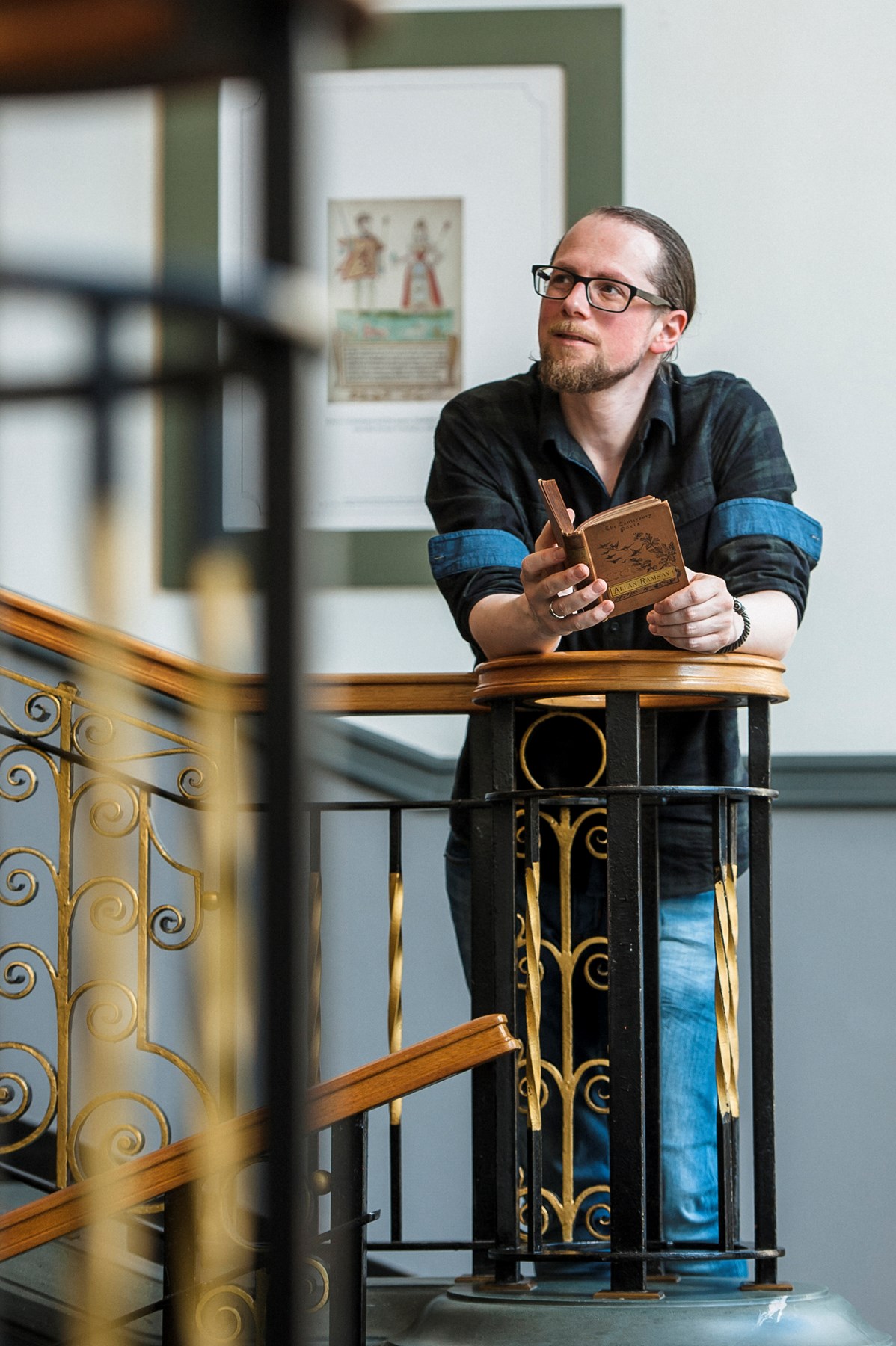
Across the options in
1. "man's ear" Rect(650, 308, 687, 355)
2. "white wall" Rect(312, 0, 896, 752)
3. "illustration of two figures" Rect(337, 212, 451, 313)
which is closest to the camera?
"man's ear" Rect(650, 308, 687, 355)

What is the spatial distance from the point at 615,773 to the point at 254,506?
51.1 inches

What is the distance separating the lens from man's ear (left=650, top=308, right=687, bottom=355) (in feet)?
7.81

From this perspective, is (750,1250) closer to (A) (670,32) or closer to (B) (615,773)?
(B) (615,773)

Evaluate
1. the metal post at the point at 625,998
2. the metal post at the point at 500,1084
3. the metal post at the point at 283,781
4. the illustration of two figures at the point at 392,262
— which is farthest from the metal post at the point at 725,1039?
the illustration of two figures at the point at 392,262

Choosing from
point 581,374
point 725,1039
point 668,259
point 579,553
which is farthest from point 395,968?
point 668,259

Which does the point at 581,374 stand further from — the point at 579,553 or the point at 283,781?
the point at 283,781

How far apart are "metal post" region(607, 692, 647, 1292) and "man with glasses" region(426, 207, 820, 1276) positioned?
172 millimetres

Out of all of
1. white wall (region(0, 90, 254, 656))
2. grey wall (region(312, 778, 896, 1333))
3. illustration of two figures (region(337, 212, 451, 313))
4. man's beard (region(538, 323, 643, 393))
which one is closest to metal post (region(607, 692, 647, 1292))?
man's beard (region(538, 323, 643, 393))

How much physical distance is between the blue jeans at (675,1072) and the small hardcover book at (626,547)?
55 centimetres

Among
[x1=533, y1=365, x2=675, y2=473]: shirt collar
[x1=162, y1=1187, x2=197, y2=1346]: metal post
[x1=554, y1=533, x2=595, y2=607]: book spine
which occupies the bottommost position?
[x1=162, y1=1187, x2=197, y2=1346]: metal post

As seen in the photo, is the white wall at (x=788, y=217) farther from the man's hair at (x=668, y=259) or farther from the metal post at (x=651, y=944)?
the metal post at (x=651, y=944)

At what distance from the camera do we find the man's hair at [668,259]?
94.7 inches

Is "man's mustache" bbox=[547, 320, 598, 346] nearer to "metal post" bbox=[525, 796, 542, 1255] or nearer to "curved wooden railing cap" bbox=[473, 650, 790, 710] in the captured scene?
"curved wooden railing cap" bbox=[473, 650, 790, 710]

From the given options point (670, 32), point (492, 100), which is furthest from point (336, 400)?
point (670, 32)
